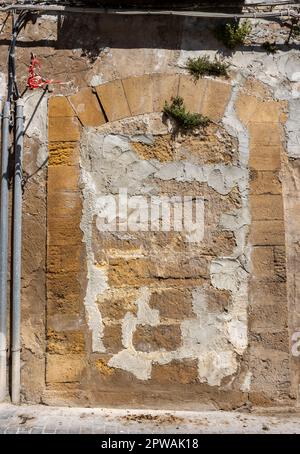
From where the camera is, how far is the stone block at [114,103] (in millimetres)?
4465

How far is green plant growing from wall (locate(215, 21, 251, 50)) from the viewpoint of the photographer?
14.6 feet

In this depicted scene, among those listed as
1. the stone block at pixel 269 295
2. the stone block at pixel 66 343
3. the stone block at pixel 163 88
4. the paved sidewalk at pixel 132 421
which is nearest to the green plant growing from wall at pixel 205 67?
the stone block at pixel 163 88

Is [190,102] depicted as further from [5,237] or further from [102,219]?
[5,237]

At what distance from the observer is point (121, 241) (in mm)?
4383

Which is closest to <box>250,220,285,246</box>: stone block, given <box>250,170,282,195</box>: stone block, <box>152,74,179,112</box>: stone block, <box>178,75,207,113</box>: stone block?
<box>250,170,282,195</box>: stone block

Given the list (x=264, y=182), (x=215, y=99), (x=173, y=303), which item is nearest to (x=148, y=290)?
(x=173, y=303)

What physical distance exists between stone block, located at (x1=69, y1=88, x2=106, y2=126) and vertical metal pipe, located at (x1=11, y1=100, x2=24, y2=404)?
1.70ft

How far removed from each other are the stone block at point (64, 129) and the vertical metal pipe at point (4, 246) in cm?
42

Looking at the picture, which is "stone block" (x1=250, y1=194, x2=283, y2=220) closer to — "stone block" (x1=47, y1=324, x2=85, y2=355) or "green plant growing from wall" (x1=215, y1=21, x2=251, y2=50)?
"green plant growing from wall" (x1=215, y1=21, x2=251, y2=50)

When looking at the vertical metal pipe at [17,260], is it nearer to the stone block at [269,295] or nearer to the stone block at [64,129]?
the stone block at [64,129]

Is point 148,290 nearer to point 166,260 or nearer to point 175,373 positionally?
point 166,260
